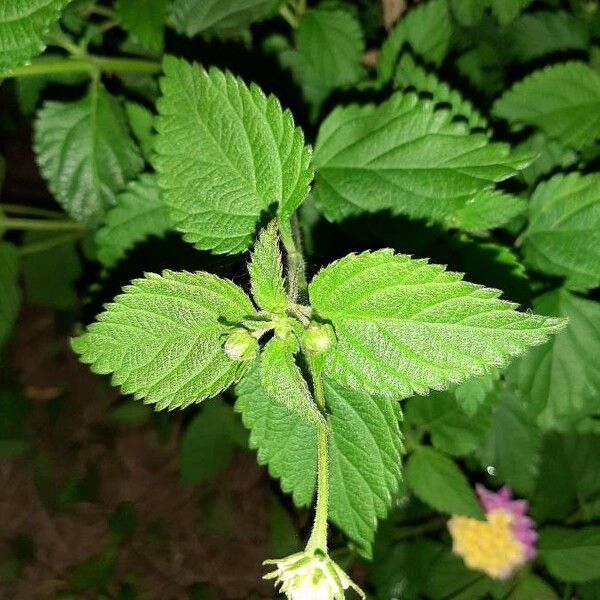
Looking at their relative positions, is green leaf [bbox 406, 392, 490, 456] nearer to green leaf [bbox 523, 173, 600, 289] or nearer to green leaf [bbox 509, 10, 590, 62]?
green leaf [bbox 523, 173, 600, 289]

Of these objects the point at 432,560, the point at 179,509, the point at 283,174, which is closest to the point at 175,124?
the point at 283,174

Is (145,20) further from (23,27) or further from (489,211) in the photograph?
(489,211)

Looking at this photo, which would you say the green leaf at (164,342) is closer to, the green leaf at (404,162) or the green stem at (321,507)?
the green stem at (321,507)

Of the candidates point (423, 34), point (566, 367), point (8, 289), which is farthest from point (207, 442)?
point (423, 34)

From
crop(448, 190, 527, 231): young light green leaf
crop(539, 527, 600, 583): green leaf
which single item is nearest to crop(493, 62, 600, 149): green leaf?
crop(448, 190, 527, 231): young light green leaf

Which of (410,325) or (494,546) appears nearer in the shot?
(410,325)

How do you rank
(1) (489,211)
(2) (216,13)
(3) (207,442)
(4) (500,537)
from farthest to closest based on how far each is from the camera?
1. (3) (207,442)
2. (4) (500,537)
3. (2) (216,13)
4. (1) (489,211)
